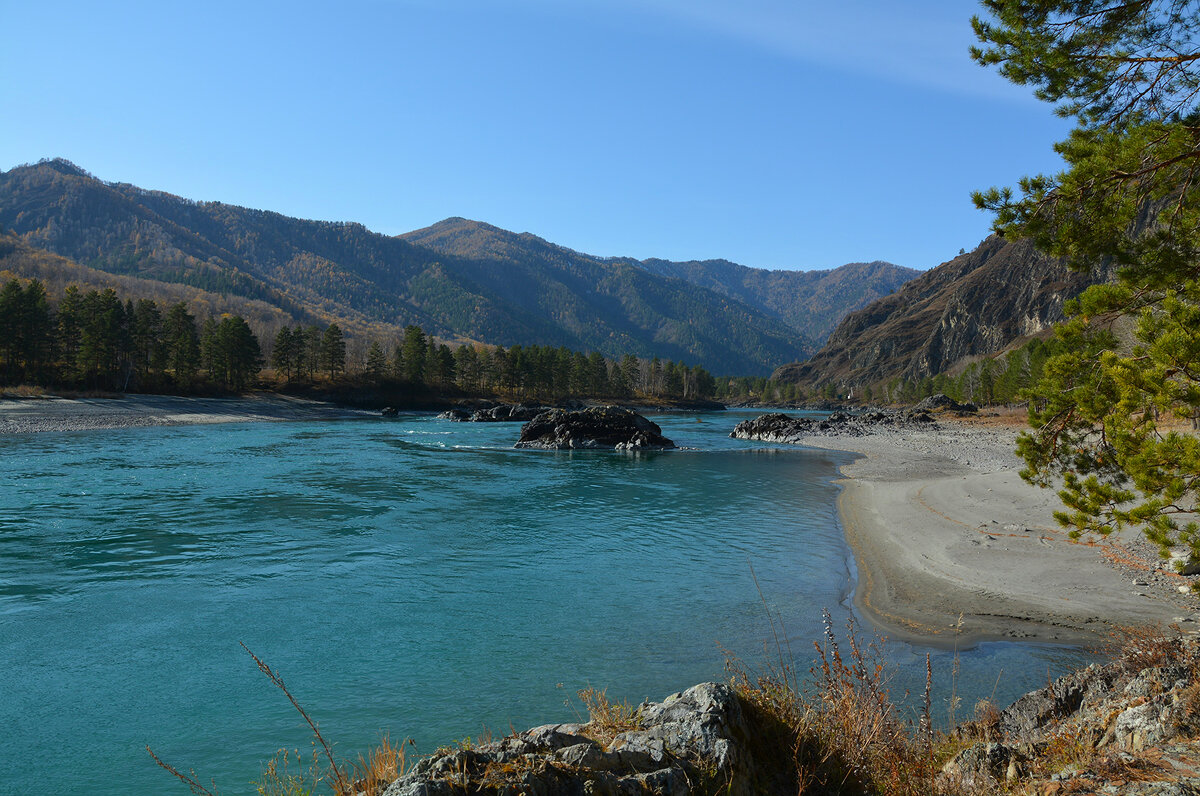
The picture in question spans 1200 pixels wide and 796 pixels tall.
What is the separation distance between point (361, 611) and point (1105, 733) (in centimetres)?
1400

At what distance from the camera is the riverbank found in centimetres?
1373

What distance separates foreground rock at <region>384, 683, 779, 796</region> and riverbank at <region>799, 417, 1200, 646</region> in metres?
6.12

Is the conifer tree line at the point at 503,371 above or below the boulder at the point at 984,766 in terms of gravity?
above

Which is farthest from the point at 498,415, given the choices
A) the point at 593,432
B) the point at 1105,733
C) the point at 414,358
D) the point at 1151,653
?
the point at 1105,733

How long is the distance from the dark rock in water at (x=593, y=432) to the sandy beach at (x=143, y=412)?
42.3m

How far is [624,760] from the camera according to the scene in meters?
4.59

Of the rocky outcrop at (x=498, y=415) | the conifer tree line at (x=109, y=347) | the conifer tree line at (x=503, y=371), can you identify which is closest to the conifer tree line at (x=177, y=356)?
the conifer tree line at (x=109, y=347)

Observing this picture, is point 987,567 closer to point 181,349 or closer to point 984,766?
point 984,766

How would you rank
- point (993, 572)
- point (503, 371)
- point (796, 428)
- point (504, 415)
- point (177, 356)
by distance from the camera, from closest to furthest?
point (993, 572), point (796, 428), point (177, 356), point (504, 415), point (503, 371)

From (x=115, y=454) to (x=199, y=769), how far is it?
148 feet

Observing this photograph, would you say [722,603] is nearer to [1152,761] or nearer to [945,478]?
[1152,761]

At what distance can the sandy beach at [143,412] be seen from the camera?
6221 cm

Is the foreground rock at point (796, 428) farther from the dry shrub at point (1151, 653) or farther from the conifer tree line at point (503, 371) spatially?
the conifer tree line at point (503, 371)

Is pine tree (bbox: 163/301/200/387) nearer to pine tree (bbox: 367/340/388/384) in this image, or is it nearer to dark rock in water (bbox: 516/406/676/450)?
pine tree (bbox: 367/340/388/384)
